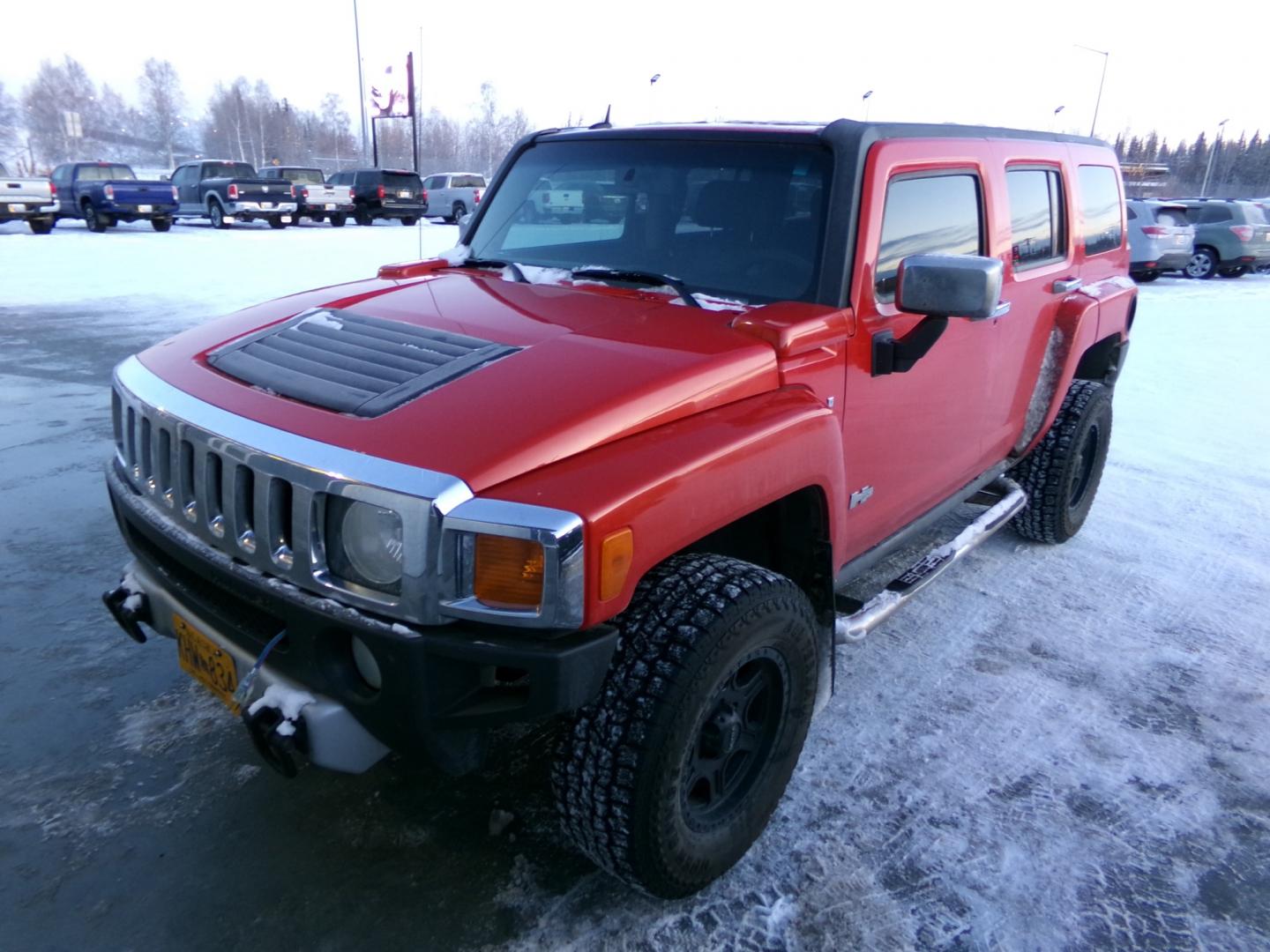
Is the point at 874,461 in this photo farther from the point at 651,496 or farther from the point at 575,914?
the point at 575,914

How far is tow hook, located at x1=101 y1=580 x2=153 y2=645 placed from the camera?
2531 mm

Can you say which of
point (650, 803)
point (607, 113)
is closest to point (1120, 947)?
point (650, 803)

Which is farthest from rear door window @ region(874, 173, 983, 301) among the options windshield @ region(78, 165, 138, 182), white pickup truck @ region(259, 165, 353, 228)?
white pickup truck @ region(259, 165, 353, 228)

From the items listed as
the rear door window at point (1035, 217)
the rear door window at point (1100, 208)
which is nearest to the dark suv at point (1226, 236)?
the rear door window at point (1100, 208)

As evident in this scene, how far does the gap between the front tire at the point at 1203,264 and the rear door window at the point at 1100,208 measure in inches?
647

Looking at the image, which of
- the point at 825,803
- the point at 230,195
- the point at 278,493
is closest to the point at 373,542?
the point at 278,493

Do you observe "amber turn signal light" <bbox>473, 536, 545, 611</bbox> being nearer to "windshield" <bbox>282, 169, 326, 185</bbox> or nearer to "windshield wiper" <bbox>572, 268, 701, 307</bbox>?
"windshield wiper" <bbox>572, 268, 701, 307</bbox>

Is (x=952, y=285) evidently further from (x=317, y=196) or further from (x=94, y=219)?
(x=317, y=196)

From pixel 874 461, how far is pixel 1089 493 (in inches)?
96.3

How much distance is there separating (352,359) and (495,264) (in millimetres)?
1122

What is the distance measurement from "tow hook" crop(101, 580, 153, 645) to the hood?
622 millimetres

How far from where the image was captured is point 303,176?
24.9 metres

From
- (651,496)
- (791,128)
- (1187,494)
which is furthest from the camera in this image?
(1187,494)

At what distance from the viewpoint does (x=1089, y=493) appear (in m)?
4.82
